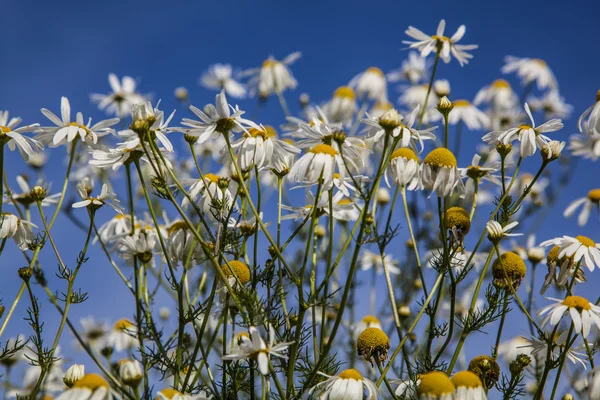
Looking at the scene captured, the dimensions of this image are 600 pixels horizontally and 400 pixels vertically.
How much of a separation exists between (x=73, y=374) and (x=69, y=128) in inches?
35.1

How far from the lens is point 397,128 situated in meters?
2.15

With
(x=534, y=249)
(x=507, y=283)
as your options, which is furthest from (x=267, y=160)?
(x=534, y=249)

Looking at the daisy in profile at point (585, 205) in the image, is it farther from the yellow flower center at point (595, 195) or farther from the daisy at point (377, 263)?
the daisy at point (377, 263)

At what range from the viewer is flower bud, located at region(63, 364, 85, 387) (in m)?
2.01

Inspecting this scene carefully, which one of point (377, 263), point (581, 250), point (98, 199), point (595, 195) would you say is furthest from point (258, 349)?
point (377, 263)

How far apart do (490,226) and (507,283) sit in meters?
0.21

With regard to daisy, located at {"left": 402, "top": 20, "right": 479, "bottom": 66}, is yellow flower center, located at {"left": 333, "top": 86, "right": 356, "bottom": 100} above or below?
above

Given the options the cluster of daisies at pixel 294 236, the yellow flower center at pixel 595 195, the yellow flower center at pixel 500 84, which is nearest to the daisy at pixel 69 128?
the cluster of daisies at pixel 294 236

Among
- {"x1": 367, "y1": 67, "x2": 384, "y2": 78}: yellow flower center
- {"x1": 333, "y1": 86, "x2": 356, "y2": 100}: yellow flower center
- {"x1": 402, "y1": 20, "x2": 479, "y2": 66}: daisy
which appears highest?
{"x1": 367, "y1": 67, "x2": 384, "y2": 78}: yellow flower center

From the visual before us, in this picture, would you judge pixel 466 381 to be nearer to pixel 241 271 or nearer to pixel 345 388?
pixel 345 388

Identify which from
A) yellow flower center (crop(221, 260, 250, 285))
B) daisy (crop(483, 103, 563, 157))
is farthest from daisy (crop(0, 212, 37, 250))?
daisy (crop(483, 103, 563, 157))

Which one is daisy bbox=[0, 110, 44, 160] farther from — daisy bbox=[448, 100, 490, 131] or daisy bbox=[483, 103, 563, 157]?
daisy bbox=[448, 100, 490, 131]

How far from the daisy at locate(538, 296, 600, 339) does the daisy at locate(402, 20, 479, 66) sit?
1.40m

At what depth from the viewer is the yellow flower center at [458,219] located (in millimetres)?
2209
